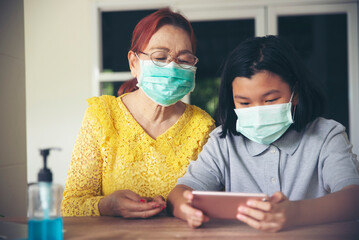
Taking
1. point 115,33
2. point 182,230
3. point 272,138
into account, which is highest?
A: point 115,33

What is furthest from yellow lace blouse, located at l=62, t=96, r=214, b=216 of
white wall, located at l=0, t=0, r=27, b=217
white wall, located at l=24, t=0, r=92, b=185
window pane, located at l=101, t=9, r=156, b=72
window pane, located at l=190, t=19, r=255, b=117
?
window pane, located at l=190, t=19, r=255, b=117

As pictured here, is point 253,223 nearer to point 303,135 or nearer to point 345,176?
point 345,176

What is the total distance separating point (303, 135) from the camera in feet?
4.11

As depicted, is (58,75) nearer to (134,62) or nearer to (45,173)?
(134,62)

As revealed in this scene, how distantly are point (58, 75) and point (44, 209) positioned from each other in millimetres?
2781

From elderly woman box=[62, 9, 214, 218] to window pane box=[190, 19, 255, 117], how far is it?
242cm

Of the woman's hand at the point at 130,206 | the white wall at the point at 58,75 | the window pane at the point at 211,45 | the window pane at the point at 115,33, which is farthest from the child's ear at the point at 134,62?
the window pane at the point at 211,45

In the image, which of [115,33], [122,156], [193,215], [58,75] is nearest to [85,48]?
[58,75]

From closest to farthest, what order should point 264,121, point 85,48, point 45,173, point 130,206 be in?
1. point 45,173
2. point 130,206
3. point 264,121
4. point 85,48

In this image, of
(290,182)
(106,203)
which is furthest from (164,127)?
(290,182)

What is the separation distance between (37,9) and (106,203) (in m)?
2.82

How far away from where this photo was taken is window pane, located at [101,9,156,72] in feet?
11.5

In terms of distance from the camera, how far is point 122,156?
136cm

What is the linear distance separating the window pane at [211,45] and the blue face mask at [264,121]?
101 inches
